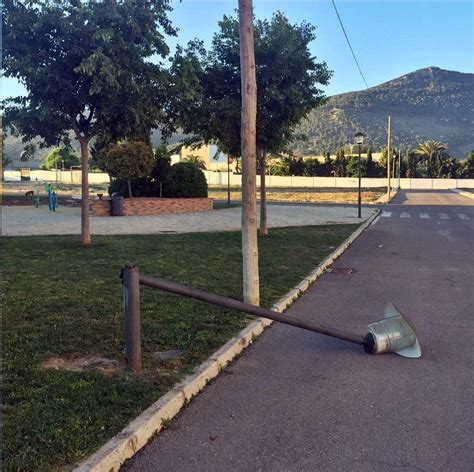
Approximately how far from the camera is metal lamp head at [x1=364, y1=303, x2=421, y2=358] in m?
5.12

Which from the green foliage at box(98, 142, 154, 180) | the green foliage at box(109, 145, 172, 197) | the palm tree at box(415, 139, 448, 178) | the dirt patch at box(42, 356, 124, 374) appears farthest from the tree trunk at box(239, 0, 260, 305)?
the palm tree at box(415, 139, 448, 178)

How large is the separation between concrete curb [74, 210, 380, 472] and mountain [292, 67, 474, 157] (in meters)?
127

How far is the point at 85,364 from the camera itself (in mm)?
4453

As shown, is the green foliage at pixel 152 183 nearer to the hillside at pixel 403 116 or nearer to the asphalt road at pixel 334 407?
the asphalt road at pixel 334 407

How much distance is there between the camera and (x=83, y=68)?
30.1 ft

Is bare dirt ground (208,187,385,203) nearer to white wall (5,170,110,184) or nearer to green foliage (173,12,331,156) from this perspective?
green foliage (173,12,331,156)

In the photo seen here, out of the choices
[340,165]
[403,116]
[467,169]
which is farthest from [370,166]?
[403,116]

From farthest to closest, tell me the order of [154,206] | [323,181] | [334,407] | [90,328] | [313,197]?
[323,181]
[313,197]
[154,206]
[90,328]
[334,407]

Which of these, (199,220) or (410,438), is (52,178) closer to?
(199,220)

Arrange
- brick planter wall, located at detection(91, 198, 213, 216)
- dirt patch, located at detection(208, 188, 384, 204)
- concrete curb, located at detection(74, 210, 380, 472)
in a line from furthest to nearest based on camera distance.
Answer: dirt patch, located at detection(208, 188, 384, 204) → brick planter wall, located at detection(91, 198, 213, 216) → concrete curb, located at detection(74, 210, 380, 472)

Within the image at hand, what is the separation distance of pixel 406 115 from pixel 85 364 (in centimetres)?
15895

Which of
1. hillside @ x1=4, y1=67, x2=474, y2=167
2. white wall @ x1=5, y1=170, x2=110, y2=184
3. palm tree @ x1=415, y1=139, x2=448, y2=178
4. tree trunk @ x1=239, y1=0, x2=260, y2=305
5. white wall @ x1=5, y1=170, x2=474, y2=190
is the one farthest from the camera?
hillside @ x1=4, y1=67, x2=474, y2=167

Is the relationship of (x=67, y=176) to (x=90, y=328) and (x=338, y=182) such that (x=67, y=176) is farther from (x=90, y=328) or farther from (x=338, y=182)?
(x=90, y=328)

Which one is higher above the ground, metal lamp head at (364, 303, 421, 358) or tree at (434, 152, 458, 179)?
tree at (434, 152, 458, 179)
